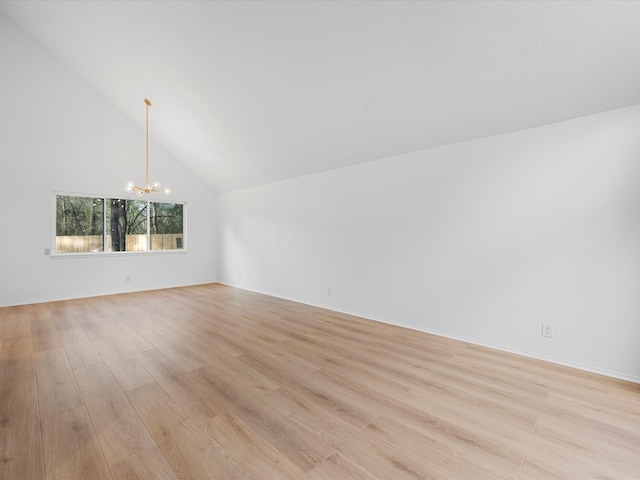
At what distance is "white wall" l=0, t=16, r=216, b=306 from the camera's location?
490cm

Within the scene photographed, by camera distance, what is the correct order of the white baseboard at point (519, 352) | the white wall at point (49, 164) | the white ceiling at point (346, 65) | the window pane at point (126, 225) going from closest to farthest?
the white ceiling at point (346, 65) < the white baseboard at point (519, 352) < the white wall at point (49, 164) < the window pane at point (126, 225)

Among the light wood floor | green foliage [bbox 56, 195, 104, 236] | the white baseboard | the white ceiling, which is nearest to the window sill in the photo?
green foliage [bbox 56, 195, 104, 236]

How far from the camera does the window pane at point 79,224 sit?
5.45m

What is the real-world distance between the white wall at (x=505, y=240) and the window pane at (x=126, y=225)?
420 cm

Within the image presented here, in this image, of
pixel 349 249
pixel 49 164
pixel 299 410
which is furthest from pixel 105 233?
pixel 299 410

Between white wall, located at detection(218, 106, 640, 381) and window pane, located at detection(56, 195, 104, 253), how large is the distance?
15.0 ft

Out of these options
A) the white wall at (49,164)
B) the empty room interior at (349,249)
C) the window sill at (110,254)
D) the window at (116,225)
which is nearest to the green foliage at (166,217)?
the window at (116,225)

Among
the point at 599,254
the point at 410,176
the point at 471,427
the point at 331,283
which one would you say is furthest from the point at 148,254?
the point at 599,254

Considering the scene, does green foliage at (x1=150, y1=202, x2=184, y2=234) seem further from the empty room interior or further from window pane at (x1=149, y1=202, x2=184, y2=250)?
the empty room interior

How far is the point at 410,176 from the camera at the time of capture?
3758mm

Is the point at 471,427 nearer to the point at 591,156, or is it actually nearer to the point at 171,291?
the point at 591,156

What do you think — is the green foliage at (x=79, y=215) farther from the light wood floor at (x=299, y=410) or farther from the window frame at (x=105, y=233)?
the light wood floor at (x=299, y=410)

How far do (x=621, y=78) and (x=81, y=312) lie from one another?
6944 millimetres

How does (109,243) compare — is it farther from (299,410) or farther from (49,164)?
(299,410)
